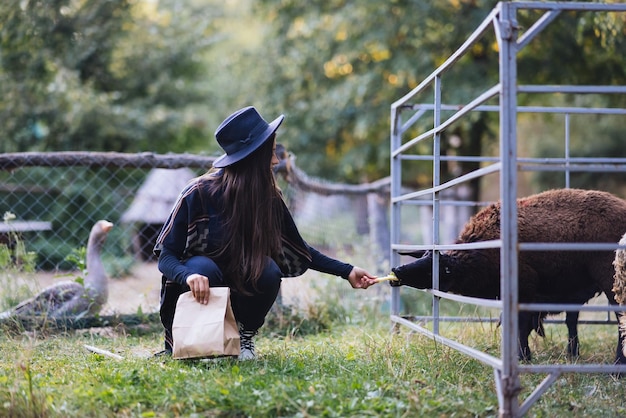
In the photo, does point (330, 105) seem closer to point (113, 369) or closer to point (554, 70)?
point (554, 70)

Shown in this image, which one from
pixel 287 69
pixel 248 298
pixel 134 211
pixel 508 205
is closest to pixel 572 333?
pixel 508 205

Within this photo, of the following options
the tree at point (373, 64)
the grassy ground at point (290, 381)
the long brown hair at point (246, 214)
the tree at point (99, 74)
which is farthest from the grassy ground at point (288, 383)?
the tree at point (373, 64)

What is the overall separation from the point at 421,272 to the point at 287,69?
9755 mm

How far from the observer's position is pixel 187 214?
3.99 meters

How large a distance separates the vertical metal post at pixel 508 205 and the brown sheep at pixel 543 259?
148cm

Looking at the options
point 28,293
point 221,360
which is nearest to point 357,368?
point 221,360

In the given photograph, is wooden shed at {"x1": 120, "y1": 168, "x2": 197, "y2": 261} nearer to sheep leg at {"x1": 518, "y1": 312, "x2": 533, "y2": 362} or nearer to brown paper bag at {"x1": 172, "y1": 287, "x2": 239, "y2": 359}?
sheep leg at {"x1": 518, "y1": 312, "x2": 533, "y2": 362}

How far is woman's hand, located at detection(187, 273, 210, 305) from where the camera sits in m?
3.68

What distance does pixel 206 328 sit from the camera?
3648 mm

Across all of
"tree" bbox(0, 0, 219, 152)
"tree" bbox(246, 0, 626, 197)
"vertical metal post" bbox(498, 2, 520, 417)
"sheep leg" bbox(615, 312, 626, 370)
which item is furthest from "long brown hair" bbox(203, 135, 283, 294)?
"tree" bbox(246, 0, 626, 197)

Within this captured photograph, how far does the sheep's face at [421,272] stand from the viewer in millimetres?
4512

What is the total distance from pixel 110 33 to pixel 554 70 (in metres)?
7.68

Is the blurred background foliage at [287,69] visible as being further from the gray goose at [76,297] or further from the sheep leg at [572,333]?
the sheep leg at [572,333]

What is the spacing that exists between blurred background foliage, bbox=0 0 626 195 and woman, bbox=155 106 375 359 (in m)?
5.72
